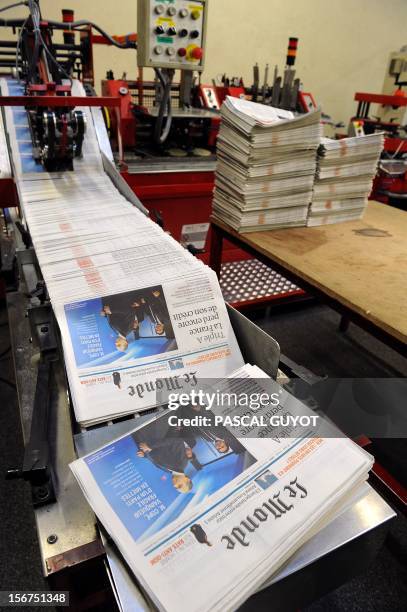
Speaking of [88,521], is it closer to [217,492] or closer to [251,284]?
[217,492]

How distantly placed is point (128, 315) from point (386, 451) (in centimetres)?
137

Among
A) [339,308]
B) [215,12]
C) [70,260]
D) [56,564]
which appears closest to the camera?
[56,564]

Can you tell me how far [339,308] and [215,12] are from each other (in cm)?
402

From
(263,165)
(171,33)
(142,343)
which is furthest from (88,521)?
(171,33)

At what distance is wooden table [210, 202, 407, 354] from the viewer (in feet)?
3.22

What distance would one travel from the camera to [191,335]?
2.51 ft

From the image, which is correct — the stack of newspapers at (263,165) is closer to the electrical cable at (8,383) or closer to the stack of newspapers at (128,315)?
the stack of newspapers at (128,315)

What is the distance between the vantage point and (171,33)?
1731 millimetres

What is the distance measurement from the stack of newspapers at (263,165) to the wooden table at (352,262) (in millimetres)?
59

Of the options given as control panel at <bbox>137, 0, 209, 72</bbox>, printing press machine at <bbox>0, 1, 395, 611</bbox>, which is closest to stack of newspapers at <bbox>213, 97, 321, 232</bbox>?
control panel at <bbox>137, 0, 209, 72</bbox>

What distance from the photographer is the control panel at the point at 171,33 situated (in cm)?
168

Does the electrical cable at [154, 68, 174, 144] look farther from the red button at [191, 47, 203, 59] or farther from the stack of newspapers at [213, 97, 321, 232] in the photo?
the stack of newspapers at [213, 97, 321, 232]

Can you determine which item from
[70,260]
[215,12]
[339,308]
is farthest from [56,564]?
[215,12]

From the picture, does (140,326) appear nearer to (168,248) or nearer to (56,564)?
(168,248)
